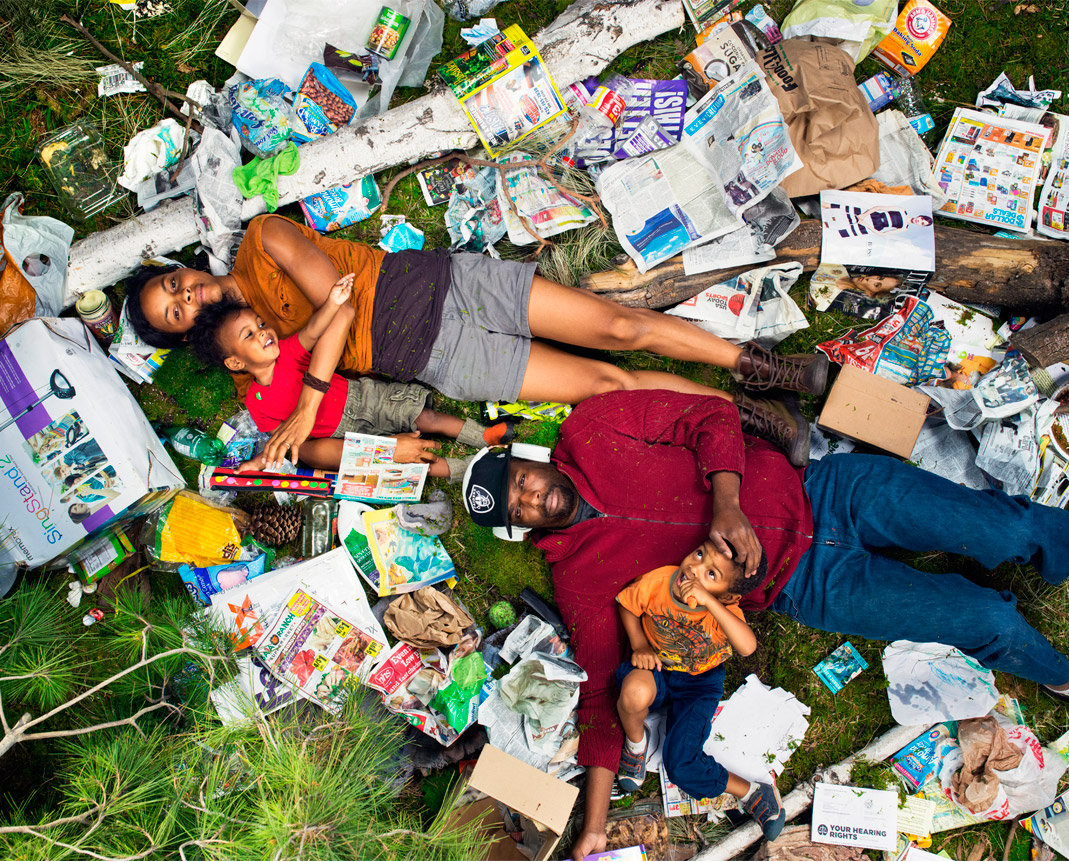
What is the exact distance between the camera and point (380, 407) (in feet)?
11.3

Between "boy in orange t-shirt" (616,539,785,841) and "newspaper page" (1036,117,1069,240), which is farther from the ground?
"newspaper page" (1036,117,1069,240)

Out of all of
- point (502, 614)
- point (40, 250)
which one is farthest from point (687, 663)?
point (40, 250)

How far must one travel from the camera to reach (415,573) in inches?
139

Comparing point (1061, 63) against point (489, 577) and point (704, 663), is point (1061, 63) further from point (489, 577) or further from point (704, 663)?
point (489, 577)

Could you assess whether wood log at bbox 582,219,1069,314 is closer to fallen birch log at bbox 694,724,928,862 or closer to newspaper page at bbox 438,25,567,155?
newspaper page at bbox 438,25,567,155

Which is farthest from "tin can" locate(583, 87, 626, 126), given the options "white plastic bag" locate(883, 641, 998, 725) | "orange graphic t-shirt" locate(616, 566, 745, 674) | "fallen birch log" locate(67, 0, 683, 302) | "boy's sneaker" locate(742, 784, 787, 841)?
"boy's sneaker" locate(742, 784, 787, 841)

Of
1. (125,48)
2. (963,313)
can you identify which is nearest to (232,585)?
(125,48)

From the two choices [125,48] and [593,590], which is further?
[125,48]

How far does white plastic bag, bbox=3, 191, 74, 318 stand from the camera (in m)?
3.55

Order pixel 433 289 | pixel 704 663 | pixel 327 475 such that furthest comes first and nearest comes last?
1. pixel 327 475
2. pixel 433 289
3. pixel 704 663

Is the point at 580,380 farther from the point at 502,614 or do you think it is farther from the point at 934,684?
the point at 934,684

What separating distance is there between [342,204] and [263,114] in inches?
23.8

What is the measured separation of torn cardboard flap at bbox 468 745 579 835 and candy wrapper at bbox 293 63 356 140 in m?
3.33

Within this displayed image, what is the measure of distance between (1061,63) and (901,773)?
3768 millimetres
